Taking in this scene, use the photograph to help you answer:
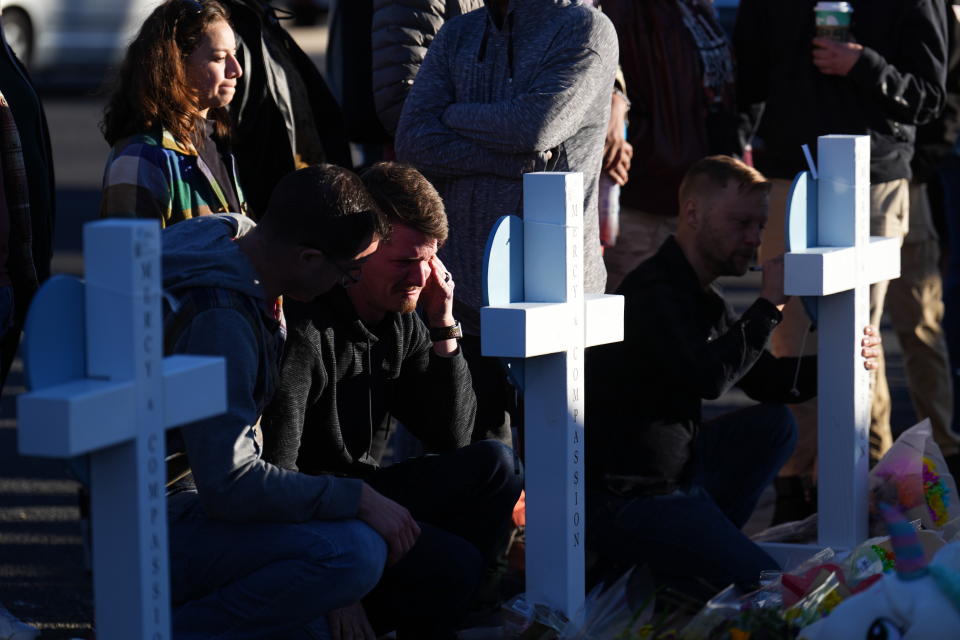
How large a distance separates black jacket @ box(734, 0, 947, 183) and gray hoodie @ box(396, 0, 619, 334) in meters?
1.15

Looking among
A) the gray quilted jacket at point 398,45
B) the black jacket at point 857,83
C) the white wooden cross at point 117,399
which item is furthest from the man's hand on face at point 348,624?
the black jacket at point 857,83

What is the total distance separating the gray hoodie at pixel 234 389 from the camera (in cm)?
278

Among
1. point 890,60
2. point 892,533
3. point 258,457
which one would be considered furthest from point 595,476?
point 890,60

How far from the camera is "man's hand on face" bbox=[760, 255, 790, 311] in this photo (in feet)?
12.2

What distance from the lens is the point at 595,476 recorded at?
3.66 metres

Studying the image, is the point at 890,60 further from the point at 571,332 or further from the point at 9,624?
the point at 9,624

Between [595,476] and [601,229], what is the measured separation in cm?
104

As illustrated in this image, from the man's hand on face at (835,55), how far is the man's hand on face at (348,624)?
2.50 m

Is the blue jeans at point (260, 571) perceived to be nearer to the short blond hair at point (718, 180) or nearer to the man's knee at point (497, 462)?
the man's knee at point (497, 462)

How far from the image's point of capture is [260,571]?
2.96 metres

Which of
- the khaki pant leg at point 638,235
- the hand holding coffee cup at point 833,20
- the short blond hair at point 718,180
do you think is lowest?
the khaki pant leg at point 638,235

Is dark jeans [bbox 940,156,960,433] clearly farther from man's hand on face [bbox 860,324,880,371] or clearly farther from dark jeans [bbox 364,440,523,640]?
dark jeans [bbox 364,440,523,640]

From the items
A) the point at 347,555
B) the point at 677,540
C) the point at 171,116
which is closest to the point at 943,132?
the point at 677,540

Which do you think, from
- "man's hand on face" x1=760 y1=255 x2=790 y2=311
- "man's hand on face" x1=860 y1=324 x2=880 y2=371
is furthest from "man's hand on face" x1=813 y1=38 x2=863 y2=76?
"man's hand on face" x1=760 y1=255 x2=790 y2=311
